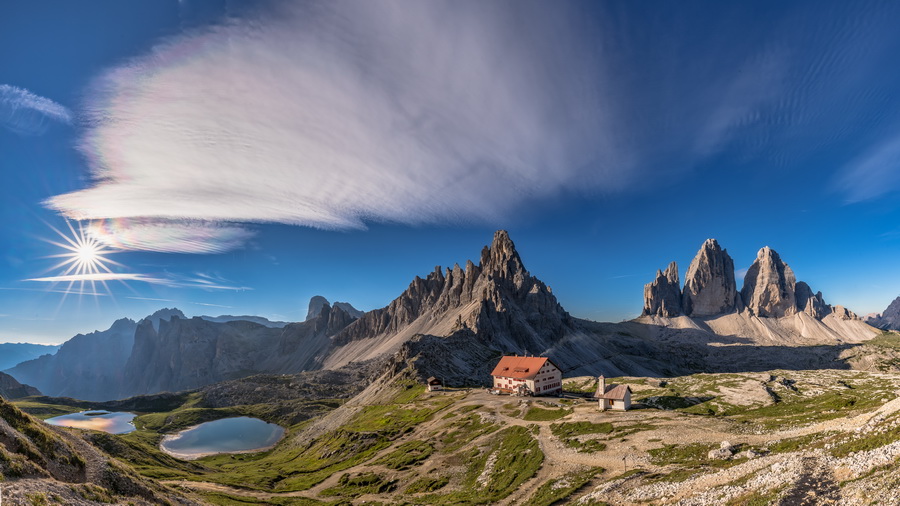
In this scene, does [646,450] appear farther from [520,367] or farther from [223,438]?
[223,438]

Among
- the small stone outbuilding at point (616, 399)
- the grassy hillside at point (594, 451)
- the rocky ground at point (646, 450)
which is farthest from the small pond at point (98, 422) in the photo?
the small stone outbuilding at point (616, 399)

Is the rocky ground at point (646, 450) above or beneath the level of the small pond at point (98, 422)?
above

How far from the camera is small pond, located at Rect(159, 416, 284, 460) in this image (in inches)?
5198

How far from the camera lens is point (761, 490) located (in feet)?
86.0

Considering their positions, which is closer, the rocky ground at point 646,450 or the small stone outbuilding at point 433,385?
the rocky ground at point 646,450

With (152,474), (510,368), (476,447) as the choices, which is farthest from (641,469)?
(152,474)

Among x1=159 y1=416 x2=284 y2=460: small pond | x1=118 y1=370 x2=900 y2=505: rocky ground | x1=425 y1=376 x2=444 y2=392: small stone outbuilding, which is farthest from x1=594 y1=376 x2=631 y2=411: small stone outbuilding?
x1=159 y1=416 x2=284 y2=460: small pond

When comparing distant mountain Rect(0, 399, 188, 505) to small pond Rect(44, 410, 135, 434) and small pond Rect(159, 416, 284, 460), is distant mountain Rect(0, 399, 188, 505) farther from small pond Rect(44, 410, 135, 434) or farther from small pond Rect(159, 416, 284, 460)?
small pond Rect(44, 410, 135, 434)

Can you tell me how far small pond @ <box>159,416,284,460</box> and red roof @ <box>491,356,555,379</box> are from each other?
99.4 m

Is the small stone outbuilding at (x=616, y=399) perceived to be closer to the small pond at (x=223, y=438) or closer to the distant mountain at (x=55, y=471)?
the distant mountain at (x=55, y=471)

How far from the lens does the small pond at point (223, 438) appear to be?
132025 millimetres

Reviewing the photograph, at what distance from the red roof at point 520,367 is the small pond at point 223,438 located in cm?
9944

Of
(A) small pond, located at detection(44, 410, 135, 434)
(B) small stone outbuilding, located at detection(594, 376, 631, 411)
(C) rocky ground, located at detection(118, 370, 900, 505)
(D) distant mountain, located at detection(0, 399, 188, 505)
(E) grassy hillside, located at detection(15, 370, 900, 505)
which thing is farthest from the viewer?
(A) small pond, located at detection(44, 410, 135, 434)

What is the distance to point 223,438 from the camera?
→ 147 metres
